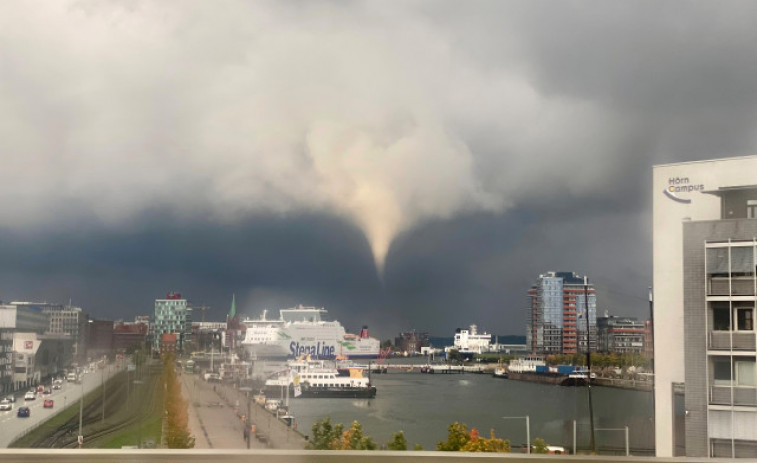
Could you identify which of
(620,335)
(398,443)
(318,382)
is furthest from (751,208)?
(318,382)

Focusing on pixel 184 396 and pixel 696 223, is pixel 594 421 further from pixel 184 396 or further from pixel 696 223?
pixel 184 396

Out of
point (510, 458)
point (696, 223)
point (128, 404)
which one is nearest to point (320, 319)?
point (128, 404)

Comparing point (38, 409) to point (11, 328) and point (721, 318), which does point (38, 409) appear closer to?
point (11, 328)

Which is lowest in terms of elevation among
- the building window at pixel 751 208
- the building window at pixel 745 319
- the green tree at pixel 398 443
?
the green tree at pixel 398 443

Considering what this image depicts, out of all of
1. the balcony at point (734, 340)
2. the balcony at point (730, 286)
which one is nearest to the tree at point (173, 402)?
the balcony at point (734, 340)

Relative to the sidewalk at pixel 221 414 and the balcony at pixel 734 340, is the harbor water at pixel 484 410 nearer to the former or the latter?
the sidewalk at pixel 221 414

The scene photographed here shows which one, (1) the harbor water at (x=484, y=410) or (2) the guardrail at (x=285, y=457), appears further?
(1) the harbor water at (x=484, y=410)
